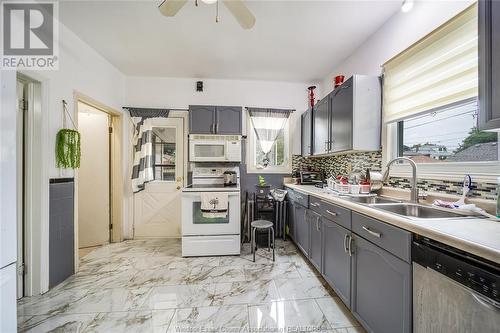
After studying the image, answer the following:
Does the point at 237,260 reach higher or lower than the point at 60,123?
lower

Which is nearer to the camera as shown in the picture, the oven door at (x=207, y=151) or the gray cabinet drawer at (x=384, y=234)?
the gray cabinet drawer at (x=384, y=234)

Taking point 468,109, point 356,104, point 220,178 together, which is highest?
point 356,104

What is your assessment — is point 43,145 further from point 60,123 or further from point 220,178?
point 220,178

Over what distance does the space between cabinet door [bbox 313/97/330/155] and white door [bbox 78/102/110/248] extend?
10.1 feet

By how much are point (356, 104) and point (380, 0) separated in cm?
84

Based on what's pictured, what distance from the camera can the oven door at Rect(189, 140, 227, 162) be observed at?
2980 mm

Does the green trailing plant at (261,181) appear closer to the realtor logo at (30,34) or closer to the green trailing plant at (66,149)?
the green trailing plant at (66,149)

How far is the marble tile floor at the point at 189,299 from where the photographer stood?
1479mm

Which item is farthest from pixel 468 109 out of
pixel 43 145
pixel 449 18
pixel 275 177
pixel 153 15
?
pixel 43 145

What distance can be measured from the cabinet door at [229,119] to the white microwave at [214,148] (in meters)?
0.10

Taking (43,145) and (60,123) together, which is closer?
(43,145)

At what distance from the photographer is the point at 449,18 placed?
1.40m

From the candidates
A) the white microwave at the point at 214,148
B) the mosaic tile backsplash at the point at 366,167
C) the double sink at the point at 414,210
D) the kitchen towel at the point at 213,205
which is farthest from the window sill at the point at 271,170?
the double sink at the point at 414,210

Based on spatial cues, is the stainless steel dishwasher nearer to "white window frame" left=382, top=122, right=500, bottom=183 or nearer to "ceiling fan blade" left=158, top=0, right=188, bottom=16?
"white window frame" left=382, top=122, right=500, bottom=183
